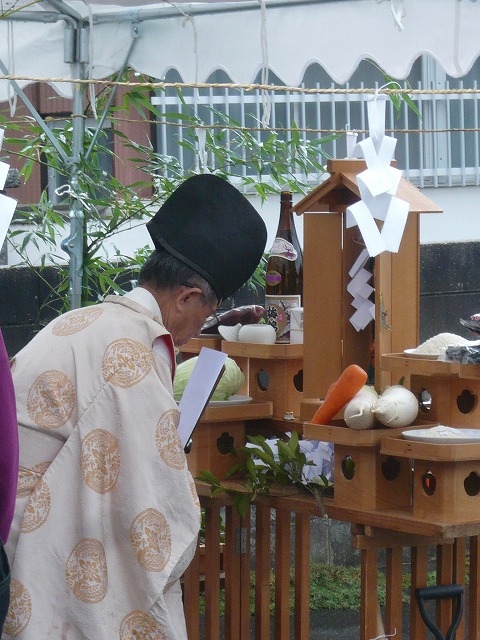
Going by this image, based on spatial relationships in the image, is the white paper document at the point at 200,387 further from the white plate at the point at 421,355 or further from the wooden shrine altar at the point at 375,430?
the white plate at the point at 421,355

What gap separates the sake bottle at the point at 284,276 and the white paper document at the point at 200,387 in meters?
0.56

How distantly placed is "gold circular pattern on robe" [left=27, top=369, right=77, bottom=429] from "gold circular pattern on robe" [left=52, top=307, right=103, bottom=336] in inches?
3.7

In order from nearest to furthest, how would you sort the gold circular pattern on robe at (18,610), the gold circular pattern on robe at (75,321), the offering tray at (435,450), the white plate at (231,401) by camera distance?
the gold circular pattern on robe at (18,610) → the gold circular pattern on robe at (75,321) → the offering tray at (435,450) → the white plate at (231,401)

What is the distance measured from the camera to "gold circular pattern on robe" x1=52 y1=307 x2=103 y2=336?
6.52ft

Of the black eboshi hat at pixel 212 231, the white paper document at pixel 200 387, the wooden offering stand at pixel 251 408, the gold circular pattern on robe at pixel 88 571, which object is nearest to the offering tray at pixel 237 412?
the wooden offering stand at pixel 251 408

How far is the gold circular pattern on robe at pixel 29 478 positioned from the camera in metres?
1.89

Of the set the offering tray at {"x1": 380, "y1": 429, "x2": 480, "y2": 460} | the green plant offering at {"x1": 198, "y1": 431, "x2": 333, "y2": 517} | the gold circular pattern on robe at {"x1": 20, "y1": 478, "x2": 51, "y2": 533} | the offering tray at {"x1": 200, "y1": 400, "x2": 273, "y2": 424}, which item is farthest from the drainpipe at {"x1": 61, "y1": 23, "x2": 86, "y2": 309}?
the gold circular pattern on robe at {"x1": 20, "y1": 478, "x2": 51, "y2": 533}

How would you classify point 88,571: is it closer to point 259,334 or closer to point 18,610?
point 18,610

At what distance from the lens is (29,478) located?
74.9 inches

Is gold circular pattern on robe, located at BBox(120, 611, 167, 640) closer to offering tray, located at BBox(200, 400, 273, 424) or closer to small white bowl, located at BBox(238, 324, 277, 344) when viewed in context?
offering tray, located at BBox(200, 400, 273, 424)

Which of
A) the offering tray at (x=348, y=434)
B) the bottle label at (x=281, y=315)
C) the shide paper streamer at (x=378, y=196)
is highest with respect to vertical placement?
the shide paper streamer at (x=378, y=196)

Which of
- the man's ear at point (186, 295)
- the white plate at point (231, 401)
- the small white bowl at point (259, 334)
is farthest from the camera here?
the small white bowl at point (259, 334)

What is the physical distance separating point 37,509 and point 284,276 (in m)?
1.34

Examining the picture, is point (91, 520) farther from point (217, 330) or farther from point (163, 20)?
point (163, 20)
